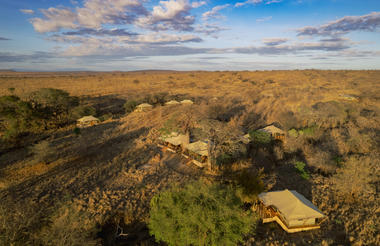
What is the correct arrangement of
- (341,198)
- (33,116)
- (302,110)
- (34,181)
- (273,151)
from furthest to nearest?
1. (302,110)
2. (33,116)
3. (273,151)
4. (34,181)
5. (341,198)

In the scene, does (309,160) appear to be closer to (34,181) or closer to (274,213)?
(274,213)

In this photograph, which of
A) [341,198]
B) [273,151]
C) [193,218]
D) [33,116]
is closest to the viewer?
[193,218]

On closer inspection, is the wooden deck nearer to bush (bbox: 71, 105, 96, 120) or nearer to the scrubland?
the scrubland

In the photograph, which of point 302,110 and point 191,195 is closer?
point 191,195

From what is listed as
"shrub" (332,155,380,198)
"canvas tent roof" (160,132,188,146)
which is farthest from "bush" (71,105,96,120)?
"shrub" (332,155,380,198)

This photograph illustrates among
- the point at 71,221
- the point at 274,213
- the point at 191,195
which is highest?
the point at 191,195

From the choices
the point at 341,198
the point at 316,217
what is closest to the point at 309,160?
the point at 341,198

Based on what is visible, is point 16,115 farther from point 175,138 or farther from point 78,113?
point 175,138

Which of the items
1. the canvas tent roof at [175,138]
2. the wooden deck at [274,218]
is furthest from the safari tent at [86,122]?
the wooden deck at [274,218]
